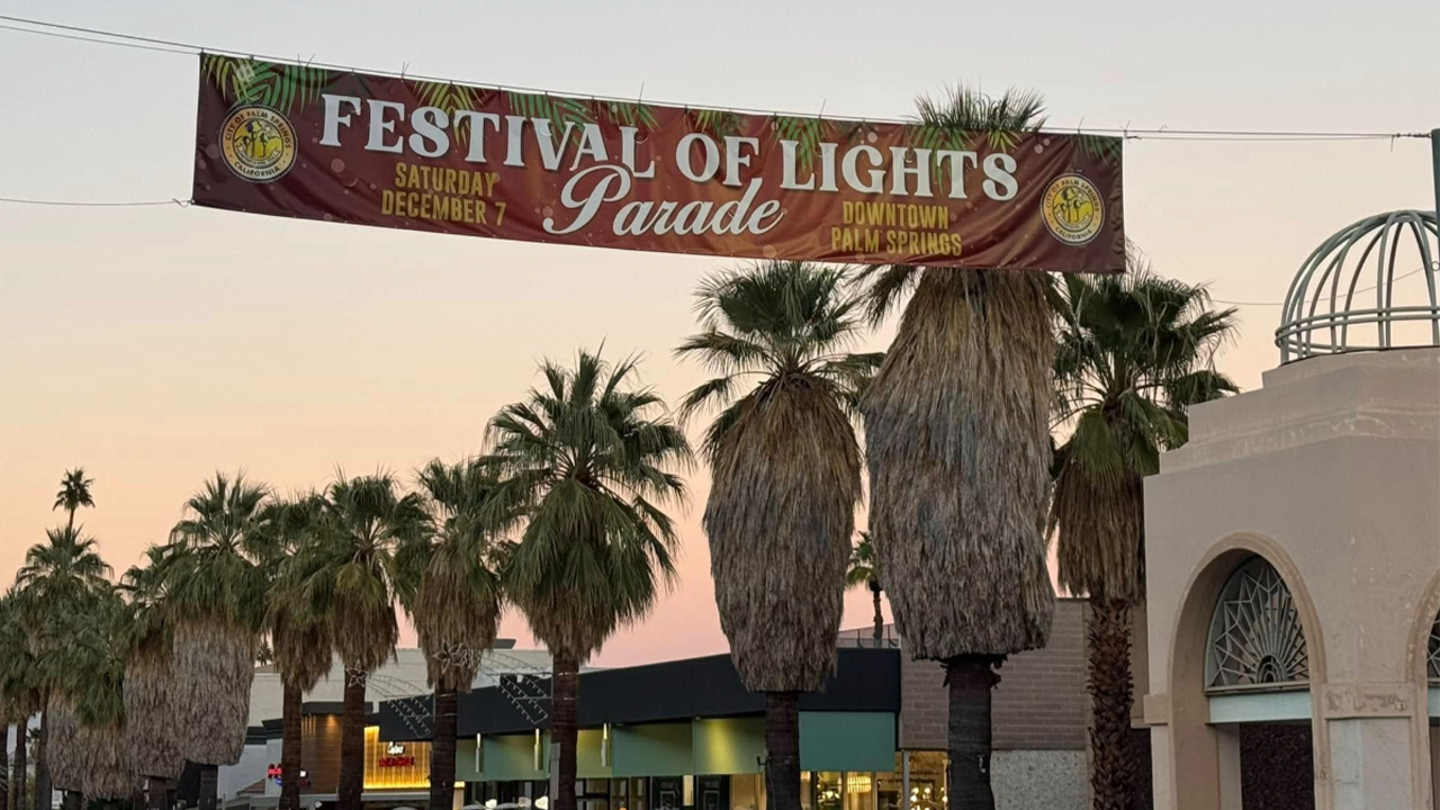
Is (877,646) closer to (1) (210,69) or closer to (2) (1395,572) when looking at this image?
(2) (1395,572)

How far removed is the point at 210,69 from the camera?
58.7ft

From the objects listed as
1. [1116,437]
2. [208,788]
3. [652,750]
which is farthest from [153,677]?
[1116,437]

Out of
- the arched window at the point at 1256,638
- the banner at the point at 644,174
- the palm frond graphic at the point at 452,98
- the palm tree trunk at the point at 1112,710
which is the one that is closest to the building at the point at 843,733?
the palm tree trunk at the point at 1112,710

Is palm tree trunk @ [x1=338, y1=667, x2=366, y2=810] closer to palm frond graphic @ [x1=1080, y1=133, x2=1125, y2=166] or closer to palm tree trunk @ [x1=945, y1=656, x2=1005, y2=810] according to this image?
palm tree trunk @ [x1=945, y1=656, x2=1005, y2=810]

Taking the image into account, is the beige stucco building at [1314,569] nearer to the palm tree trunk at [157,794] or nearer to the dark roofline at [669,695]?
the dark roofline at [669,695]

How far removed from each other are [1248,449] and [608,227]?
748 cm

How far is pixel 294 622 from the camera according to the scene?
43.9 meters

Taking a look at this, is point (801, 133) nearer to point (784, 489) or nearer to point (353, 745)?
point (784, 489)

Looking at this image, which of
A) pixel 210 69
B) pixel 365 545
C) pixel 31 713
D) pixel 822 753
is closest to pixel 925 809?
pixel 822 753

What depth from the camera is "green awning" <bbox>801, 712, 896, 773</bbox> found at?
1507 inches

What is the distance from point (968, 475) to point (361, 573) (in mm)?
22815

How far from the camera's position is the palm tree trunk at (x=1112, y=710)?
2880 cm

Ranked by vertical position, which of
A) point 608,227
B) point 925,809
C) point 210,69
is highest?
point 210,69

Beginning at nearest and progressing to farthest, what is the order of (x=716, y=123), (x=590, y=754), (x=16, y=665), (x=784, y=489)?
(x=716, y=123)
(x=784, y=489)
(x=590, y=754)
(x=16, y=665)
